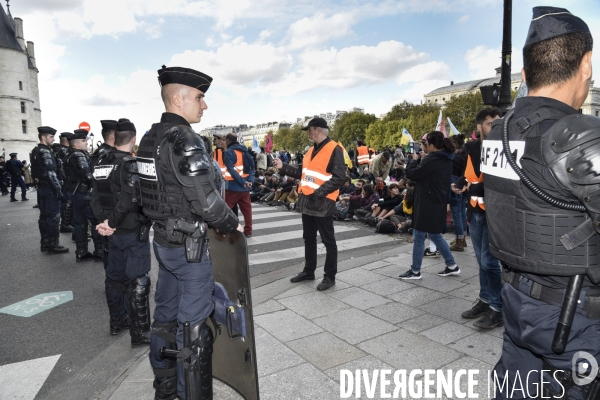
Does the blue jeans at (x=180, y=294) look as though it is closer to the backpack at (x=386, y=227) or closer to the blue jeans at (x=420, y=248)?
the blue jeans at (x=420, y=248)

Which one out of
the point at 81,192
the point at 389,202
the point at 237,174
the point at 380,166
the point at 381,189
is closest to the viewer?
the point at 81,192

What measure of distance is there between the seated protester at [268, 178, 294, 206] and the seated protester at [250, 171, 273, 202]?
3.74 ft

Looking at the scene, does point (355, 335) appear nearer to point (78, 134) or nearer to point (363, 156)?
point (78, 134)

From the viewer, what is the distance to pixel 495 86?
7637mm

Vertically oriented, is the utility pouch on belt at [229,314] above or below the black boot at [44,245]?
above

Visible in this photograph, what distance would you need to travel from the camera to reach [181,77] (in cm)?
279

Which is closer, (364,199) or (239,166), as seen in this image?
(239,166)

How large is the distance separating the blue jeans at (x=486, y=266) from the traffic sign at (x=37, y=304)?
16.1 ft

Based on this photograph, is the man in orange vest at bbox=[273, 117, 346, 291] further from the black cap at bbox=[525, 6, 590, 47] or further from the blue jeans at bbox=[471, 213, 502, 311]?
the black cap at bbox=[525, 6, 590, 47]

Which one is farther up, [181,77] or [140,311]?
[181,77]

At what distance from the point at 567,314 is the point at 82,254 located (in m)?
7.51

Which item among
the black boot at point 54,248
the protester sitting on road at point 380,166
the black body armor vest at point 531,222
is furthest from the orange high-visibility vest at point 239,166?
the protester sitting on road at point 380,166

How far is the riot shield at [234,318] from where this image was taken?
2480 mm

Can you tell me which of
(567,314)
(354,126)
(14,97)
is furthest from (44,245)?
(354,126)
